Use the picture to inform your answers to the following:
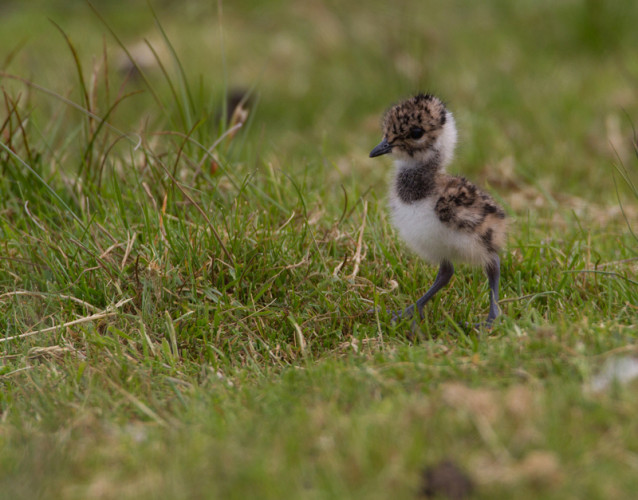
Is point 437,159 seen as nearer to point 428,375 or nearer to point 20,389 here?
point 428,375

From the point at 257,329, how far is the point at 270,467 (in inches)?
52.6

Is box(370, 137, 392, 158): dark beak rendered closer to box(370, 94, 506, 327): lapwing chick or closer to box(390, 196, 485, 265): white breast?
box(370, 94, 506, 327): lapwing chick

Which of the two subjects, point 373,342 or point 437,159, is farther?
point 437,159

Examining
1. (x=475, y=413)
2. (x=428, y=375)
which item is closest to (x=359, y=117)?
(x=428, y=375)

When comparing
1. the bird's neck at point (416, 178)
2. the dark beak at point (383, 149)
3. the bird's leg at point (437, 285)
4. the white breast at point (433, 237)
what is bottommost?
the bird's leg at point (437, 285)

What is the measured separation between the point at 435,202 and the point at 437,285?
41cm

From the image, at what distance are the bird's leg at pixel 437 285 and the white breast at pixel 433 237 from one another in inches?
2.1

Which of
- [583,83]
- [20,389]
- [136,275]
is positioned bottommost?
[20,389]

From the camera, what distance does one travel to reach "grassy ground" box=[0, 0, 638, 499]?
2340mm

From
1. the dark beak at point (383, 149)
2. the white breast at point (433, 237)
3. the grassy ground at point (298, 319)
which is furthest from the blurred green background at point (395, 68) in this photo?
the white breast at point (433, 237)

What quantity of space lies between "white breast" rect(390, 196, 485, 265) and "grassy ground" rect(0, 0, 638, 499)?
10.9 inches

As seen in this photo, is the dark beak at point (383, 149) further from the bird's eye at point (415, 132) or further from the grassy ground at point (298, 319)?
the grassy ground at point (298, 319)

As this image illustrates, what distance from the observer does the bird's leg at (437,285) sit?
3643 mm

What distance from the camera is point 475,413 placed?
2.42 metres
